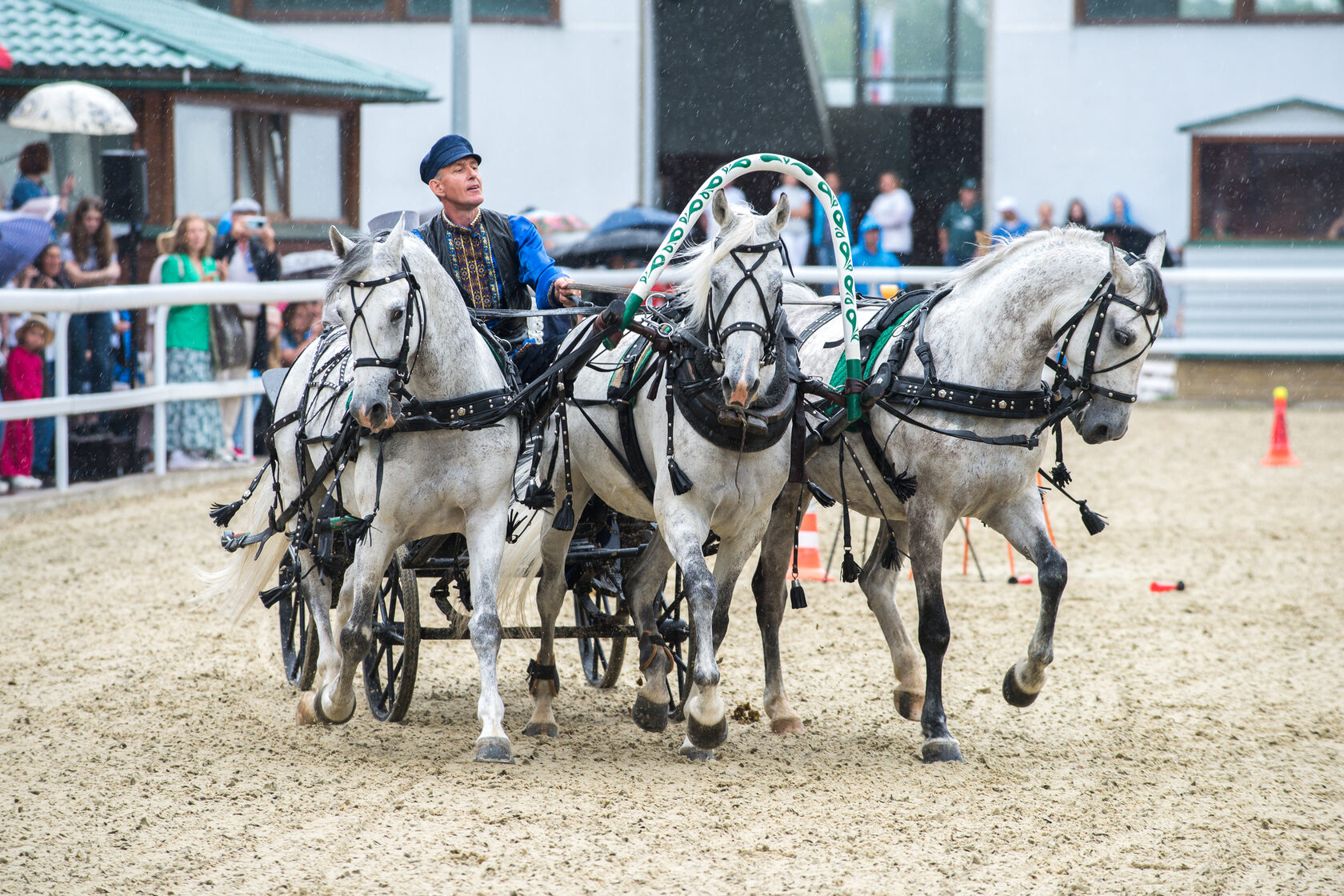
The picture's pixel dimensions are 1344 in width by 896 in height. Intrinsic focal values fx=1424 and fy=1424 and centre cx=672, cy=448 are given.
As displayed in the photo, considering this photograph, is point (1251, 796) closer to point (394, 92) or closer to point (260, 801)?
point (260, 801)

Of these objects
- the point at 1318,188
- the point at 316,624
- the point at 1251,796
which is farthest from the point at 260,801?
the point at 1318,188

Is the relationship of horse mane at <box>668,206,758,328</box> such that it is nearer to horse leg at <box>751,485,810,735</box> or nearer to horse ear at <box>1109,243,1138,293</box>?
horse leg at <box>751,485,810,735</box>

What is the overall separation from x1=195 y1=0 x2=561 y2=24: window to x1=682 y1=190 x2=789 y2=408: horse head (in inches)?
602

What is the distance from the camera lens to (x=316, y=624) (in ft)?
18.7

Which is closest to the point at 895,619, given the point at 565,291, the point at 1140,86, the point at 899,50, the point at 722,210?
the point at 565,291

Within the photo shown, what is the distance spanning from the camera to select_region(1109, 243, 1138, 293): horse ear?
4.95 meters

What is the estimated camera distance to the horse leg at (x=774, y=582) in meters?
5.62

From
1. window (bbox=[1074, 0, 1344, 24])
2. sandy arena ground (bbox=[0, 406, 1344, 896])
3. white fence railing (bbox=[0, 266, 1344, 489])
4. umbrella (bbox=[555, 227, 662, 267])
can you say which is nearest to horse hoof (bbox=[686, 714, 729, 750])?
sandy arena ground (bbox=[0, 406, 1344, 896])

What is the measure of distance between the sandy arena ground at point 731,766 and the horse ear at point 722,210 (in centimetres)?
191

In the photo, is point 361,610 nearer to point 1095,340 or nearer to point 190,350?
point 1095,340

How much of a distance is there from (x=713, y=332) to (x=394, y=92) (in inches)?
453

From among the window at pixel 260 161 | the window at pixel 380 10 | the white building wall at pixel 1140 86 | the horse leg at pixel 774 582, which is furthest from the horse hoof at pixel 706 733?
the window at pixel 380 10

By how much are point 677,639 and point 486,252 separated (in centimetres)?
171

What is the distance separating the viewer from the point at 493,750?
4.85m
